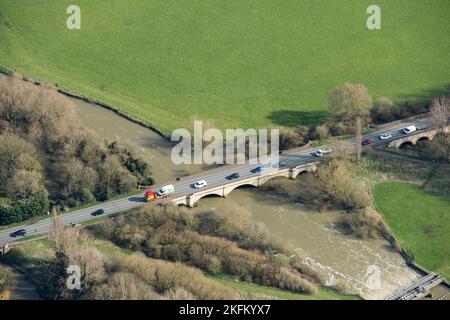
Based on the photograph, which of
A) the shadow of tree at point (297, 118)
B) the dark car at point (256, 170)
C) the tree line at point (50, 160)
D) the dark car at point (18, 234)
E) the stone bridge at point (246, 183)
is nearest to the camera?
the dark car at point (18, 234)

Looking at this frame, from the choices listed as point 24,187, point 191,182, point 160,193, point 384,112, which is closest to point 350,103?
point 384,112

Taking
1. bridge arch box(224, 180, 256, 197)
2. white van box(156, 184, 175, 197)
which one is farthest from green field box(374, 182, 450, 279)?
white van box(156, 184, 175, 197)

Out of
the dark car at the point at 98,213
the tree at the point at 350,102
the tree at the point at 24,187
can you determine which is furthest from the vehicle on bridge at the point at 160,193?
the tree at the point at 350,102

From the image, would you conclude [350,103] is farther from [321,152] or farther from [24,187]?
[24,187]

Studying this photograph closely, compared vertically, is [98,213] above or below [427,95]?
below

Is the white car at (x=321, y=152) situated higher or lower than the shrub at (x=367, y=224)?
higher

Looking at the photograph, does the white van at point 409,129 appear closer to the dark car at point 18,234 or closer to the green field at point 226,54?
the green field at point 226,54
